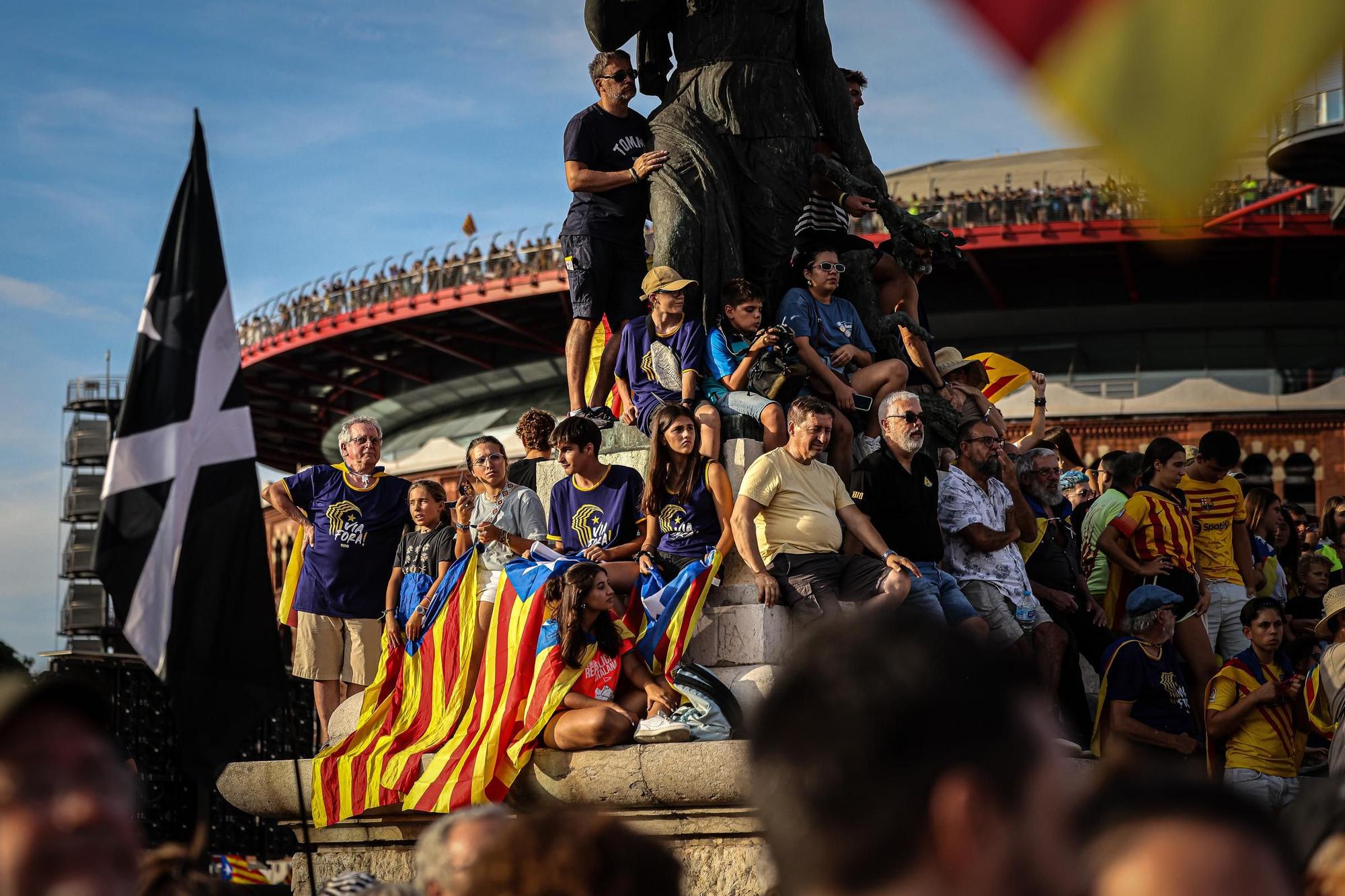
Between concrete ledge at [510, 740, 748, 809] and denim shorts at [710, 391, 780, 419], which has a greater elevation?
denim shorts at [710, 391, 780, 419]

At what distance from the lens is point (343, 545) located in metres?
8.40

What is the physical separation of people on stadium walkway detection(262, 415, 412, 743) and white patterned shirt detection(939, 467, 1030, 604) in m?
2.93

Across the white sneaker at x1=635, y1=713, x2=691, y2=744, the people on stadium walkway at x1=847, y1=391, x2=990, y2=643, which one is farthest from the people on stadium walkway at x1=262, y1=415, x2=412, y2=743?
the people on stadium walkway at x1=847, y1=391, x2=990, y2=643

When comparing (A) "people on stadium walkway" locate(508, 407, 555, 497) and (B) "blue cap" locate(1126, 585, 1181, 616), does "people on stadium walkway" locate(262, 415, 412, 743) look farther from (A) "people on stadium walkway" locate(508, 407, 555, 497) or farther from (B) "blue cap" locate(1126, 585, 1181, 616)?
(B) "blue cap" locate(1126, 585, 1181, 616)

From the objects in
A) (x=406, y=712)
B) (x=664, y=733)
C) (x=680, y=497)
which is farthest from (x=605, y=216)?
(x=664, y=733)

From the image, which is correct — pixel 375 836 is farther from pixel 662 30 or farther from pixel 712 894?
pixel 662 30

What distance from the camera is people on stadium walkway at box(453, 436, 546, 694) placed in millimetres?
7211

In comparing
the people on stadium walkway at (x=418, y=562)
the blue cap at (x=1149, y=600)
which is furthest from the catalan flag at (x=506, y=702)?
the blue cap at (x=1149, y=600)

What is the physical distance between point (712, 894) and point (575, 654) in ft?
3.68

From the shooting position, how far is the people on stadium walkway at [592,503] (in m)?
7.28

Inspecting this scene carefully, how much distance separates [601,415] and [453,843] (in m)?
5.41

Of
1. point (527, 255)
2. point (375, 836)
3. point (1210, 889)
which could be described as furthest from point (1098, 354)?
point (1210, 889)

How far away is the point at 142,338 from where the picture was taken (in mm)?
4691

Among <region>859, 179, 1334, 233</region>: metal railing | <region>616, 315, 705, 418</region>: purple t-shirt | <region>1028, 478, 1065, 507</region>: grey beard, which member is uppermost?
<region>859, 179, 1334, 233</region>: metal railing
